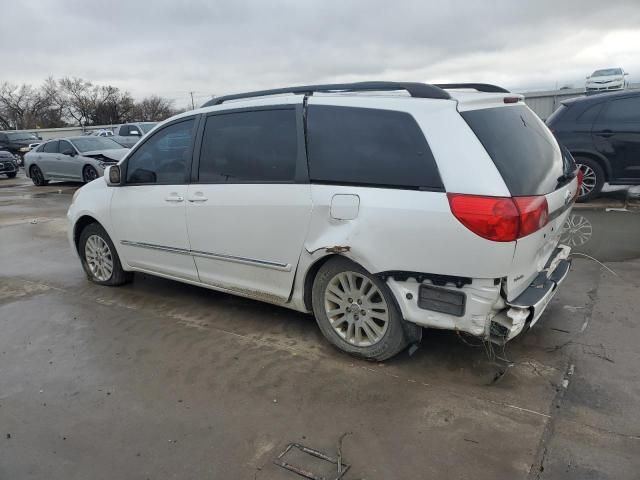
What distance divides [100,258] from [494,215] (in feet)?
13.6

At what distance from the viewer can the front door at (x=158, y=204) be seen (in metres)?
4.36

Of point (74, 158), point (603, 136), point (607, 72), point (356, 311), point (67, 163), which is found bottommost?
point (356, 311)

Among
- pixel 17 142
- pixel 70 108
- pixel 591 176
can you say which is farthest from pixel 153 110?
pixel 591 176

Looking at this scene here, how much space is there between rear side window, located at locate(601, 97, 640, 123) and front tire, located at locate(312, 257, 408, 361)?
647cm

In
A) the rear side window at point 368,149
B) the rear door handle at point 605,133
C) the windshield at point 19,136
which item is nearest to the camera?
the rear side window at point 368,149

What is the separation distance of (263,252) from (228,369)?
86 cm

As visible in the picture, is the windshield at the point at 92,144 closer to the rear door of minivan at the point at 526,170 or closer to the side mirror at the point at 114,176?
the side mirror at the point at 114,176

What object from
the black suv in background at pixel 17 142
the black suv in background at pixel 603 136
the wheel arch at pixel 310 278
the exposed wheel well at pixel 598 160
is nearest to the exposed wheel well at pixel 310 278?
the wheel arch at pixel 310 278

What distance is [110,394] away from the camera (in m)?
3.36

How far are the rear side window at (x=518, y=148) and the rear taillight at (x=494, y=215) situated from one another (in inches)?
4.3

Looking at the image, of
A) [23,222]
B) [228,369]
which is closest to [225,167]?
[228,369]

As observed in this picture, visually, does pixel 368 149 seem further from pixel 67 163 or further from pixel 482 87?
pixel 67 163

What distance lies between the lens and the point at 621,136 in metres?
7.83

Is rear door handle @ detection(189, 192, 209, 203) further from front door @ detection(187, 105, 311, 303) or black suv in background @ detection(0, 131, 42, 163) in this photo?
black suv in background @ detection(0, 131, 42, 163)
